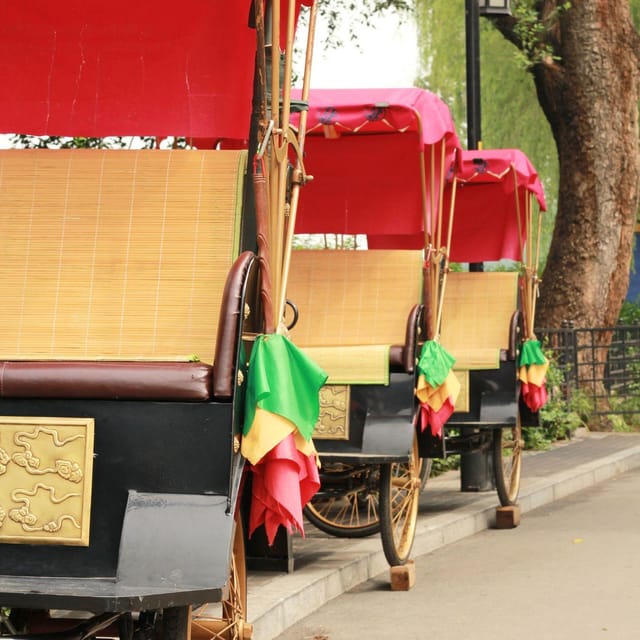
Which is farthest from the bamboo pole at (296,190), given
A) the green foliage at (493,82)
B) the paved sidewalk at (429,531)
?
the green foliage at (493,82)

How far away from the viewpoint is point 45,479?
432 cm

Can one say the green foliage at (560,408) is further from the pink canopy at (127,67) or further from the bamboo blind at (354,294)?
the pink canopy at (127,67)

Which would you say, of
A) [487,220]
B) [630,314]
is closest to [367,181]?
[487,220]

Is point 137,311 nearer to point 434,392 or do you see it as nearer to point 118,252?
point 118,252

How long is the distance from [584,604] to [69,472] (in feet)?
11.5

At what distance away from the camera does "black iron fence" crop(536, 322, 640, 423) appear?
17547mm

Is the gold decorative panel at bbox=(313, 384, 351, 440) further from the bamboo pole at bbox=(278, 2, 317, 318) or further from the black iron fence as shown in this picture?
the black iron fence

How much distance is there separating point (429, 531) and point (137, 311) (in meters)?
4.29

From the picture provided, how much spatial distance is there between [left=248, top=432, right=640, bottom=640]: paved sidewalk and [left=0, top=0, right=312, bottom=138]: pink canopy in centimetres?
221

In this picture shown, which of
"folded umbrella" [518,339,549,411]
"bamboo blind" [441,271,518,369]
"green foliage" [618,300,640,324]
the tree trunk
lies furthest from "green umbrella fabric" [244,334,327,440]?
"green foliage" [618,300,640,324]

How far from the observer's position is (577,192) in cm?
1831

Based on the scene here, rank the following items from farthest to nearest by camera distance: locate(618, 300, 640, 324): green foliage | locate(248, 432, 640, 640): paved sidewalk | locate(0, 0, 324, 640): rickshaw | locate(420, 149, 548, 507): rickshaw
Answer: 1. locate(618, 300, 640, 324): green foliage
2. locate(420, 149, 548, 507): rickshaw
3. locate(248, 432, 640, 640): paved sidewalk
4. locate(0, 0, 324, 640): rickshaw

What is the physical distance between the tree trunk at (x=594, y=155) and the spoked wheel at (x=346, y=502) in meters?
9.35

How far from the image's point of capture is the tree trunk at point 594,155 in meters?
18.0
